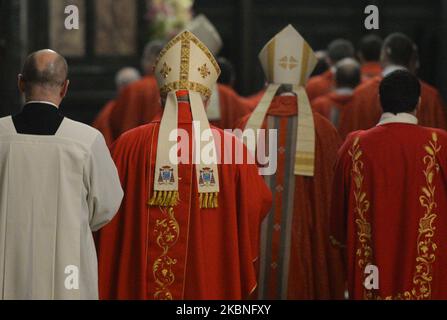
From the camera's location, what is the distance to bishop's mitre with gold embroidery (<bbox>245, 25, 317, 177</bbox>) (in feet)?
20.1

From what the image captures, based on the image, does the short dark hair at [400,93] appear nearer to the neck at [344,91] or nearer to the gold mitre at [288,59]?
the gold mitre at [288,59]

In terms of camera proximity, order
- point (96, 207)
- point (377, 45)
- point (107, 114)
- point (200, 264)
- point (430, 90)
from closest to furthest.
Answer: point (96, 207) → point (200, 264) → point (430, 90) → point (377, 45) → point (107, 114)

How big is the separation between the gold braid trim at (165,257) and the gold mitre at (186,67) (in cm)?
58

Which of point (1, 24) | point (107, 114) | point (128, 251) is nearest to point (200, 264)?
point (128, 251)

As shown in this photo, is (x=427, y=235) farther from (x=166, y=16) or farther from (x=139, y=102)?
(x=166, y=16)

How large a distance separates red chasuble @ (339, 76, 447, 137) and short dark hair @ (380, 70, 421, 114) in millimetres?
1498

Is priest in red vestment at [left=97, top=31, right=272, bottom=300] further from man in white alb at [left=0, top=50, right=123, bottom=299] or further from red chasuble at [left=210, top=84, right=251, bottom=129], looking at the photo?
red chasuble at [left=210, top=84, right=251, bottom=129]

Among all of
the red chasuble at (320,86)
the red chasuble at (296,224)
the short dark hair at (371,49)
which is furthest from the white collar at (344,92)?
the red chasuble at (296,224)

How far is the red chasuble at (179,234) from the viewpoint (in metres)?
5.13

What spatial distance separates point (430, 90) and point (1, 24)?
9.35 feet

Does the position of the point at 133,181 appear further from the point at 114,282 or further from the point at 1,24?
the point at 1,24

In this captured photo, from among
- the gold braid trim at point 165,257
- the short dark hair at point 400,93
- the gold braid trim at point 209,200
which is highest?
the short dark hair at point 400,93

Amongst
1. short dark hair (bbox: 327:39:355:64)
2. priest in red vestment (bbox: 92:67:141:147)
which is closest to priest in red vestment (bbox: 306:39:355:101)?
short dark hair (bbox: 327:39:355:64)

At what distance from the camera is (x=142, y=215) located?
515 cm
